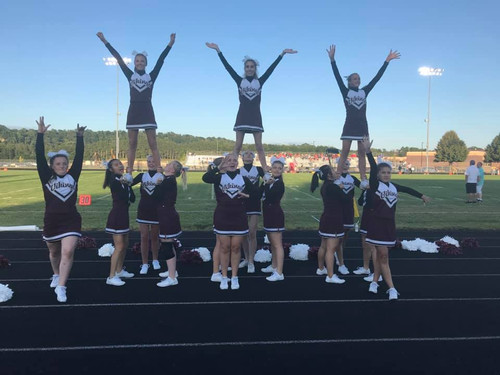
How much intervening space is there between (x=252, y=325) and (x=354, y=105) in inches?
152

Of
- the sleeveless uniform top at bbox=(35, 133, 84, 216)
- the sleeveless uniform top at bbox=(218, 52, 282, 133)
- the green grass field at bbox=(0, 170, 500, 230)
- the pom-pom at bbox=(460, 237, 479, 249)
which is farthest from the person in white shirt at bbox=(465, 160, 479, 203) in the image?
the sleeveless uniform top at bbox=(35, 133, 84, 216)

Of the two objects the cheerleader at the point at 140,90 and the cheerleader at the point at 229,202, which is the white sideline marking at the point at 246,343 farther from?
the cheerleader at the point at 140,90

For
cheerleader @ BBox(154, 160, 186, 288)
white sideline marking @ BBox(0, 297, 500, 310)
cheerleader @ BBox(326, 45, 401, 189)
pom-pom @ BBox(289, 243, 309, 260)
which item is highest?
cheerleader @ BBox(326, 45, 401, 189)

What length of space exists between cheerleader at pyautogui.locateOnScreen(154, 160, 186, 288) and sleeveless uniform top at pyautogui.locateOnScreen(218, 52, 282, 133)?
A: 1.30 meters

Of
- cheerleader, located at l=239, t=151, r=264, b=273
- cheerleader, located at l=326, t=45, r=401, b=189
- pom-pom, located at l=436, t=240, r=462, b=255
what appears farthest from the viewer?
pom-pom, located at l=436, t=240, r=462, b=255

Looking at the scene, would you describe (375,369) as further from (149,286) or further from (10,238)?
(10,238)

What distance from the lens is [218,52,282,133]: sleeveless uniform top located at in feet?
19.2

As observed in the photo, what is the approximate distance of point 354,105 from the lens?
19.7ft

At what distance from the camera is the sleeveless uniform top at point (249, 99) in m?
5.86

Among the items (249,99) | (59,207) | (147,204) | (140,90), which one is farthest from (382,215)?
(59,207)

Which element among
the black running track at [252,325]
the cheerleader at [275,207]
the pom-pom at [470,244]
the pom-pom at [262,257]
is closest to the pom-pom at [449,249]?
the pom-pom at [470,244]

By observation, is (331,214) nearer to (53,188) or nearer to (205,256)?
(205,256)

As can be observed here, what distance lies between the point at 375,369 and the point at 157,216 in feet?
12.6

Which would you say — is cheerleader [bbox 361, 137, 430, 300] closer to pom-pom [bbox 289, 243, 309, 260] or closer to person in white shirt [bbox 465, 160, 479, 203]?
pom-pom [bbox 289, 243, 309, 260]
